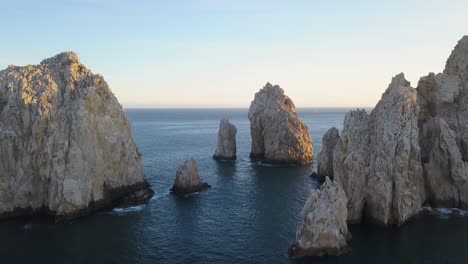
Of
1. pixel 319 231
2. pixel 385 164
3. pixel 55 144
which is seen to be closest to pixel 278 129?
pixel 385 164

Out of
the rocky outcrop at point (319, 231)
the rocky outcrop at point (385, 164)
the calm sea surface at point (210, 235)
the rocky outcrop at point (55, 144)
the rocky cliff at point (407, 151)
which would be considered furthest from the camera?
the rocky outcrop at point (55, 144)

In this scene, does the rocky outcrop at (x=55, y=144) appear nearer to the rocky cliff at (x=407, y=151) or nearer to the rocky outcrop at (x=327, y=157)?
the rocky cliff at (x=407, y=151)

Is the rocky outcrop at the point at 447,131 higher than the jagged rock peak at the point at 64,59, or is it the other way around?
the jagged rock peak at the point at 64,59

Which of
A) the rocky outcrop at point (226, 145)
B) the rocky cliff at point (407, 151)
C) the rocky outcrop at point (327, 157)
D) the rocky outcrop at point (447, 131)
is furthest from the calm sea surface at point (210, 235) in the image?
the rocky outcrop at point (226, 145)

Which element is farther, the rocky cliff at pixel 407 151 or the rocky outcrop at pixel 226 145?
the rocky outcrop at pixel 226 145

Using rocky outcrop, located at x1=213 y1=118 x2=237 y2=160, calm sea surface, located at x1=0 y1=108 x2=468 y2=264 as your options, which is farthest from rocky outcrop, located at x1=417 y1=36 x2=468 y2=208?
rocky outcrop, located at x1=213 y1=118 x2=237 y2=160

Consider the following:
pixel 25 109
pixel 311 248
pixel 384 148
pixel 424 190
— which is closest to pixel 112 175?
pixel 25 109

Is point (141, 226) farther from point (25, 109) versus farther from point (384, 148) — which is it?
point (384, 148)

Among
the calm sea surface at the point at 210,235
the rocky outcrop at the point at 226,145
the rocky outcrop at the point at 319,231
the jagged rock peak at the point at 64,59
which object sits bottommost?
the calm sea surface at the point at 210,235
